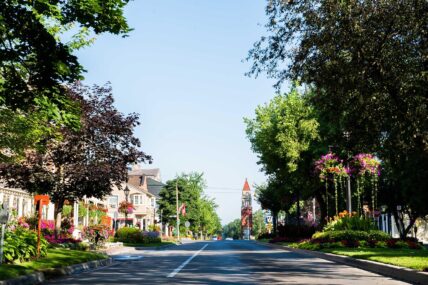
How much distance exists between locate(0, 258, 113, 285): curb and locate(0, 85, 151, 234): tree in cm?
548

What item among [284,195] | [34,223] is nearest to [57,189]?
[34,223]

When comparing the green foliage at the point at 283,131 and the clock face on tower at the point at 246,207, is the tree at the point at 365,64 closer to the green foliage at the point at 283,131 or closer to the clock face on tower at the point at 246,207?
the green foliage at the point at 283,131

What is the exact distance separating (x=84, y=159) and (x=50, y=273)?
440 inches

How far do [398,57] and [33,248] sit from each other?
11.9 metres

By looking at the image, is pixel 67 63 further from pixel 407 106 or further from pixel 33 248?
pixel 407 106

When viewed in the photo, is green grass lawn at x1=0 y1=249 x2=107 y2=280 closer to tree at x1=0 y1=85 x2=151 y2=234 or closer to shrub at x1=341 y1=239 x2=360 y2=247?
tree at x1=0 y1=85 x2=151 y2=234

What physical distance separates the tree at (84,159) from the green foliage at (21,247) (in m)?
6.81

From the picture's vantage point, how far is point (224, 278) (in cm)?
1276

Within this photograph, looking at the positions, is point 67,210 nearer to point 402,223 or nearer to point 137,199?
point 402,223

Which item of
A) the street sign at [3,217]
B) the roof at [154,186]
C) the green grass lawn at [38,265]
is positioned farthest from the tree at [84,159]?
the roof at [154,186]

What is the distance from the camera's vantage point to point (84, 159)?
24.8 meters

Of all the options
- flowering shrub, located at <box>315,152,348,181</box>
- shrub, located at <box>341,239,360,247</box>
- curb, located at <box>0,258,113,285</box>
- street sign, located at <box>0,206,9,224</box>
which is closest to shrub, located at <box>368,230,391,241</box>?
shrub, located at <box>341,239,360,247</box>

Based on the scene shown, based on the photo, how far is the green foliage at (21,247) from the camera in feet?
46.5

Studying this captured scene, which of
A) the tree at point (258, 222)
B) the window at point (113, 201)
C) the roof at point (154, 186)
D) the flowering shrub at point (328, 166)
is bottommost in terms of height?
the tree at point (258, 222)
